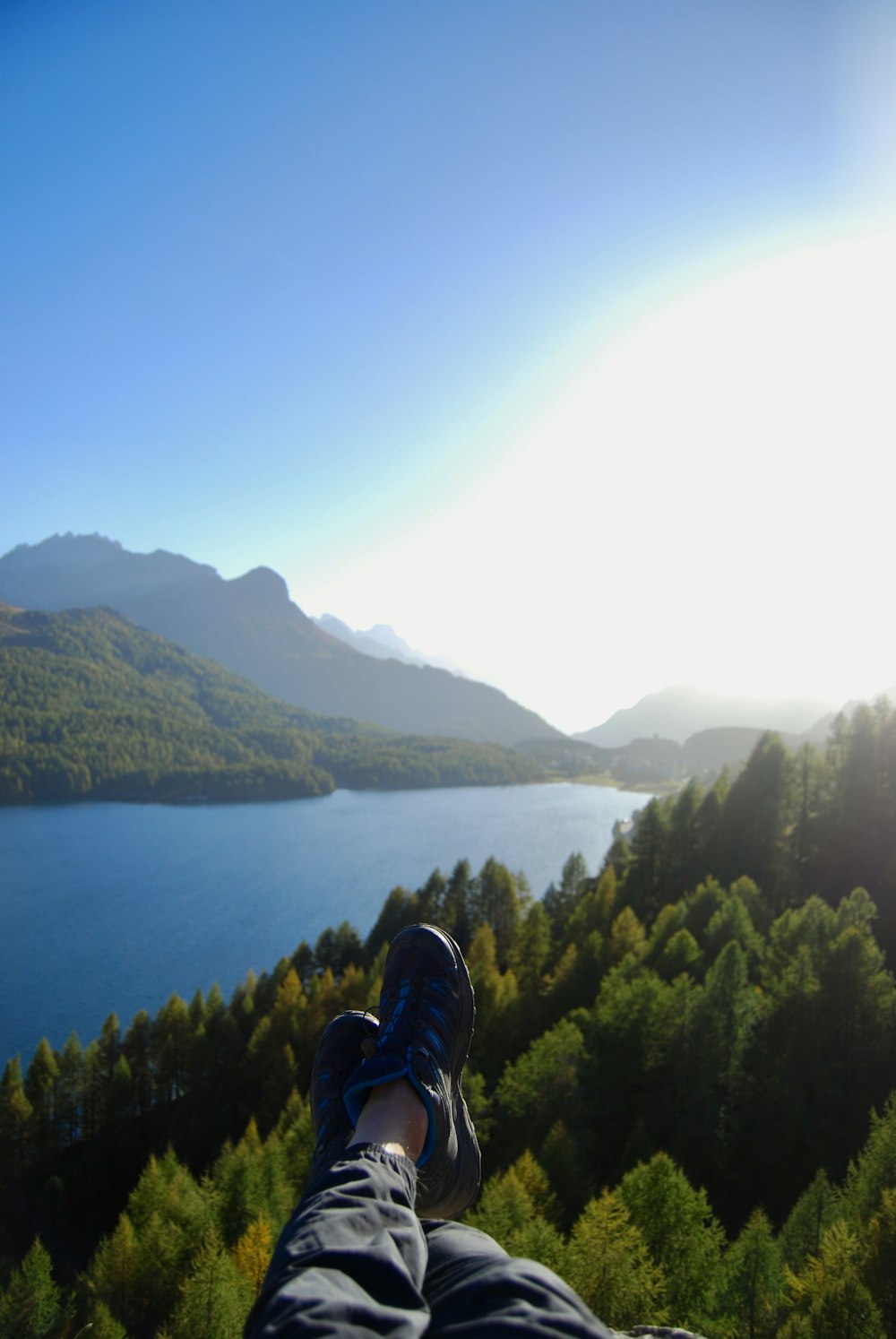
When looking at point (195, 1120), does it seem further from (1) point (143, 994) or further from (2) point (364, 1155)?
(2) point (364, 1155)

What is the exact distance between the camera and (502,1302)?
53.4 inches

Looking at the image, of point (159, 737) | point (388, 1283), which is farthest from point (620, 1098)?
point (159, 737)

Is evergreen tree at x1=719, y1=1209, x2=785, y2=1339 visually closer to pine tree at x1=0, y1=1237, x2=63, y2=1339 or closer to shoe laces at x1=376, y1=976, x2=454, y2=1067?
shoe laces at x1=376, y1=976, x2=454, y2=1067

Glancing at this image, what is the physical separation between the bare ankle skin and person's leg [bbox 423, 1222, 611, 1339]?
0.62 meters

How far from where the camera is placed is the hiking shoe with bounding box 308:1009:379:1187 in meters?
2.59

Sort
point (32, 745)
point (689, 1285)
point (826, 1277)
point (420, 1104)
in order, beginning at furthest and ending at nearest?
1. point (32, 745)
2. point (689, 1285)
3. point (826, 1277)
4. point (420, 1104)

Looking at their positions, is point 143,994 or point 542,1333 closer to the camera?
point 542,1333

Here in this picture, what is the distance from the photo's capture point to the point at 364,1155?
1.99 meters

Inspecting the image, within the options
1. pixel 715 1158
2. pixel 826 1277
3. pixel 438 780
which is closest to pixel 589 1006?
pixel 715 1158

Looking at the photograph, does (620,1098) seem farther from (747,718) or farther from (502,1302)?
(747,718)

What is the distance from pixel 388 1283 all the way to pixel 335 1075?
1860 millimetres

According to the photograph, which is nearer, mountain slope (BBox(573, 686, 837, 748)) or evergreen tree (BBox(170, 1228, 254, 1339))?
evergreen tree (BBox(170, 1228, 254, 1339))

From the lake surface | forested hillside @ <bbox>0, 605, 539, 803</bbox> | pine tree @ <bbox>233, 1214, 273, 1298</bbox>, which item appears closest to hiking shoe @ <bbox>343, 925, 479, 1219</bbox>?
pine tree @ <bbox>233, 1214, 273, 1298</bbox>

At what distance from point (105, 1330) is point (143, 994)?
18754 millimetres
